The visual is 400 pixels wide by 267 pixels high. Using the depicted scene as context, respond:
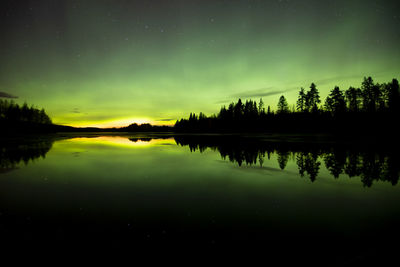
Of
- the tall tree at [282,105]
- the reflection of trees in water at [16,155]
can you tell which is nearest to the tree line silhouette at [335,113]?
the tall tree at [282,105]

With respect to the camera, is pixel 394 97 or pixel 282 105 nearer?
pixel 394 97

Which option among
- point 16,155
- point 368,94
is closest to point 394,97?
point 368,94

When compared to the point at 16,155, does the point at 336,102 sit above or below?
above

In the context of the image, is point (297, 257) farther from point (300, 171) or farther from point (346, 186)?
point (300, 171)

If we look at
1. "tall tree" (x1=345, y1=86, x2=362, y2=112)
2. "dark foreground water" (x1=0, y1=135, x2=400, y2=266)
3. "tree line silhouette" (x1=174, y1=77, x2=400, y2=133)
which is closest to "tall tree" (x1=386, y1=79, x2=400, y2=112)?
"tree line silhouette" (x1=174, y1=77, x2=400, y2=133)

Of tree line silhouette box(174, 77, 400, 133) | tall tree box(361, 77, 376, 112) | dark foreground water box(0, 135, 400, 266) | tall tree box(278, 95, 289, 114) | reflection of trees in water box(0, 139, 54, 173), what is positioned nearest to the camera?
dark foreground water box(0, 135, 400, 266)

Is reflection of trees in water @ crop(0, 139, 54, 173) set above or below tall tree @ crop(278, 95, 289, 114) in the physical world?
below

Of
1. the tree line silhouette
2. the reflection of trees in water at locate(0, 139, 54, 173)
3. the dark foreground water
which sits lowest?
the dark foreground water

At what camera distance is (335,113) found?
227 feet

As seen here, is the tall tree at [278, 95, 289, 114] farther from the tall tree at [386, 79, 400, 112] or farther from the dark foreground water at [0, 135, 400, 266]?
the dark foreground water at [0, 135, 400, 266]

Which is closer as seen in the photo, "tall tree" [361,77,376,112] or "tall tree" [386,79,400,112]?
"tall tree" [386,79,400,112]

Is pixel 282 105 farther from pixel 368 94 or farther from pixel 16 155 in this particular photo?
pixel 16 155

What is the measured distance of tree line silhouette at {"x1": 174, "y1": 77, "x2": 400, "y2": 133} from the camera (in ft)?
176

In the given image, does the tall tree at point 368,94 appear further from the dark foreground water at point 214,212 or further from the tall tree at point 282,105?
the dark foreground water at point 214,212
